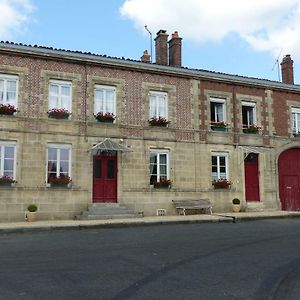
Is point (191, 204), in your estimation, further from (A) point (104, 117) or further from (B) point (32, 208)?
(B) point (32, 208)

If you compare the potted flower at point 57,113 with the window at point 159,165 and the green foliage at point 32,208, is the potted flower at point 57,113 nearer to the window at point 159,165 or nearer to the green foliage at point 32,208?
the green foliage at point 32,208

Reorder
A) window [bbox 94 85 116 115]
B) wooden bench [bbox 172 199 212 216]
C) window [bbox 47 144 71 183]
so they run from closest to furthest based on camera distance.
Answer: window [bbox 47 144 71 183] → window [bbox 94 85 116 115] → wooden bench [bbox 172 199 212 216]

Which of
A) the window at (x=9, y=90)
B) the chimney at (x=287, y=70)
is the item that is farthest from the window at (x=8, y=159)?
the chimney at (x=287, y=70)

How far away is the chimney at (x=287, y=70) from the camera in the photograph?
943 inches

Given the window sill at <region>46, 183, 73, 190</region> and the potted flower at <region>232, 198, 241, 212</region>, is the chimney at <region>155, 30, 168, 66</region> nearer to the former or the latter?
the potted flower at <region>232, 198, 241, 212</region>

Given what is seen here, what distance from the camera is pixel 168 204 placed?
17969 millimetres

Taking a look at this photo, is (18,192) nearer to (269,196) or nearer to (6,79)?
(6,79)

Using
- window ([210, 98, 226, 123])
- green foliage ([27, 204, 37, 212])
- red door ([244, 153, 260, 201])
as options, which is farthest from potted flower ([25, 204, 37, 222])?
red door ([244, 153, 260, 201])

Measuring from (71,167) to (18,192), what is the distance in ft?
7.19

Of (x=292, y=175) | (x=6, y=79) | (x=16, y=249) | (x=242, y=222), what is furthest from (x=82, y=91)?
(x=292, y=175)

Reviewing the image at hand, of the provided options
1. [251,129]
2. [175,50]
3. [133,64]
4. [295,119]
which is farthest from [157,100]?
[295,119]

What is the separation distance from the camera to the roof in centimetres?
1661

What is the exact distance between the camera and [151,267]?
277 inches

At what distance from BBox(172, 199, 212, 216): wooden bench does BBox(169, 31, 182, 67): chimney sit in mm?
6877
